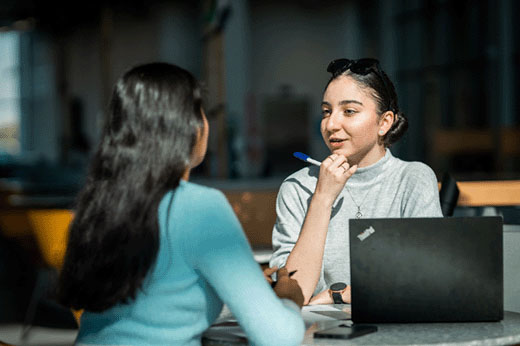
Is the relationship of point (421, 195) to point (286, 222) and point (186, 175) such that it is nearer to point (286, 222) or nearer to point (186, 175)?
point (286, 222)

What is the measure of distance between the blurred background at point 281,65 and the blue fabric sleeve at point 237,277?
843 cm

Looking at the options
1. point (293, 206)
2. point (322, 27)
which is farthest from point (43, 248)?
point (322, 27)

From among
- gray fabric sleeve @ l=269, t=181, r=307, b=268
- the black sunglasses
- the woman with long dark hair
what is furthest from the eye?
the woman with long dark hair

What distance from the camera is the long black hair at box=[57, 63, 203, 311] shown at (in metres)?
1.18

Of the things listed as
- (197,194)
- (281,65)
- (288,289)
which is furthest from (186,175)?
(281,65)

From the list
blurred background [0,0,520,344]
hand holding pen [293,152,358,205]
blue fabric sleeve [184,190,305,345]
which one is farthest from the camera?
blurred background [0,0,520,344]

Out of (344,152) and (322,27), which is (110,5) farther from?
(344,152)

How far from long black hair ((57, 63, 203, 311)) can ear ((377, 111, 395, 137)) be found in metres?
0.86

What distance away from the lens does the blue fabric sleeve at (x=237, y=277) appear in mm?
1165

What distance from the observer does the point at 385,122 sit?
1.97 metres

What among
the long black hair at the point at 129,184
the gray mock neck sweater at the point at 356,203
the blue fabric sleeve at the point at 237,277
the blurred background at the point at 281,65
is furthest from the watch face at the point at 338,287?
the blurred background at the point at 281,65

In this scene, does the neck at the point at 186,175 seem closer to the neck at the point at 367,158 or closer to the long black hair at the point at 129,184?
the long black hair at the point at 129,184

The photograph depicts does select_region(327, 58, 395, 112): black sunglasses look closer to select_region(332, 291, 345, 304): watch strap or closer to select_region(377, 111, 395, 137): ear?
select_region(377, 111, 395, 137): ear

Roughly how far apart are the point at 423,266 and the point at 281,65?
1568 centimetres
